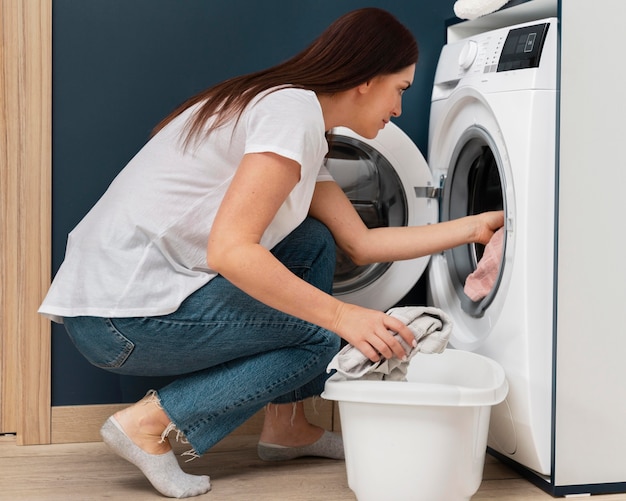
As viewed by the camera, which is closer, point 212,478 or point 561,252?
point 561,252

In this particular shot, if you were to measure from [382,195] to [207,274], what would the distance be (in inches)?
26.2

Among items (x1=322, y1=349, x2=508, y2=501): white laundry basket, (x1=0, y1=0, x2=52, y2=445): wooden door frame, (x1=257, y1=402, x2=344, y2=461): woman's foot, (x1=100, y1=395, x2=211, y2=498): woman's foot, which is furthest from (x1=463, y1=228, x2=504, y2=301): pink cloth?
(x1=0, y1=0, x2=52, y2=445): wooden door frame

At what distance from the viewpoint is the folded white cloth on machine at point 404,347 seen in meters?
1.48

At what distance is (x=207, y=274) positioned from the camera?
1658 millimetres

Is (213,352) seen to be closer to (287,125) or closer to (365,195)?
(287,125)

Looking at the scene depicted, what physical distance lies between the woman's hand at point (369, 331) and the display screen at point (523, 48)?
0.60 m

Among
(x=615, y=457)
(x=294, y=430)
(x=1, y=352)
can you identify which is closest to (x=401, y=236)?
(x=294, y=430)

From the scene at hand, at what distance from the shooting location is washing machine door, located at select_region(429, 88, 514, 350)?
72.7 inches

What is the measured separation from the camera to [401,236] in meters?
1.91

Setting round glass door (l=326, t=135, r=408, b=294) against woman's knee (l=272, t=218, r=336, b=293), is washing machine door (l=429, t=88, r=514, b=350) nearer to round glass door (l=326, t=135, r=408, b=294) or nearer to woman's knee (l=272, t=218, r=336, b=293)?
round glass door (l=326, t=135, r=408, b=294)

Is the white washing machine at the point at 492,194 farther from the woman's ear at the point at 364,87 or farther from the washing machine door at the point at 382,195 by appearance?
the woman's ear at the point at 364,87

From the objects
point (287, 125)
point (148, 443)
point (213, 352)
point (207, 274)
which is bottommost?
point (148, 443)

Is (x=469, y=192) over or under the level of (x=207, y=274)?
over

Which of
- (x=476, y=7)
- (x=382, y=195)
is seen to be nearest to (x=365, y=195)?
(x=382, y=195)
